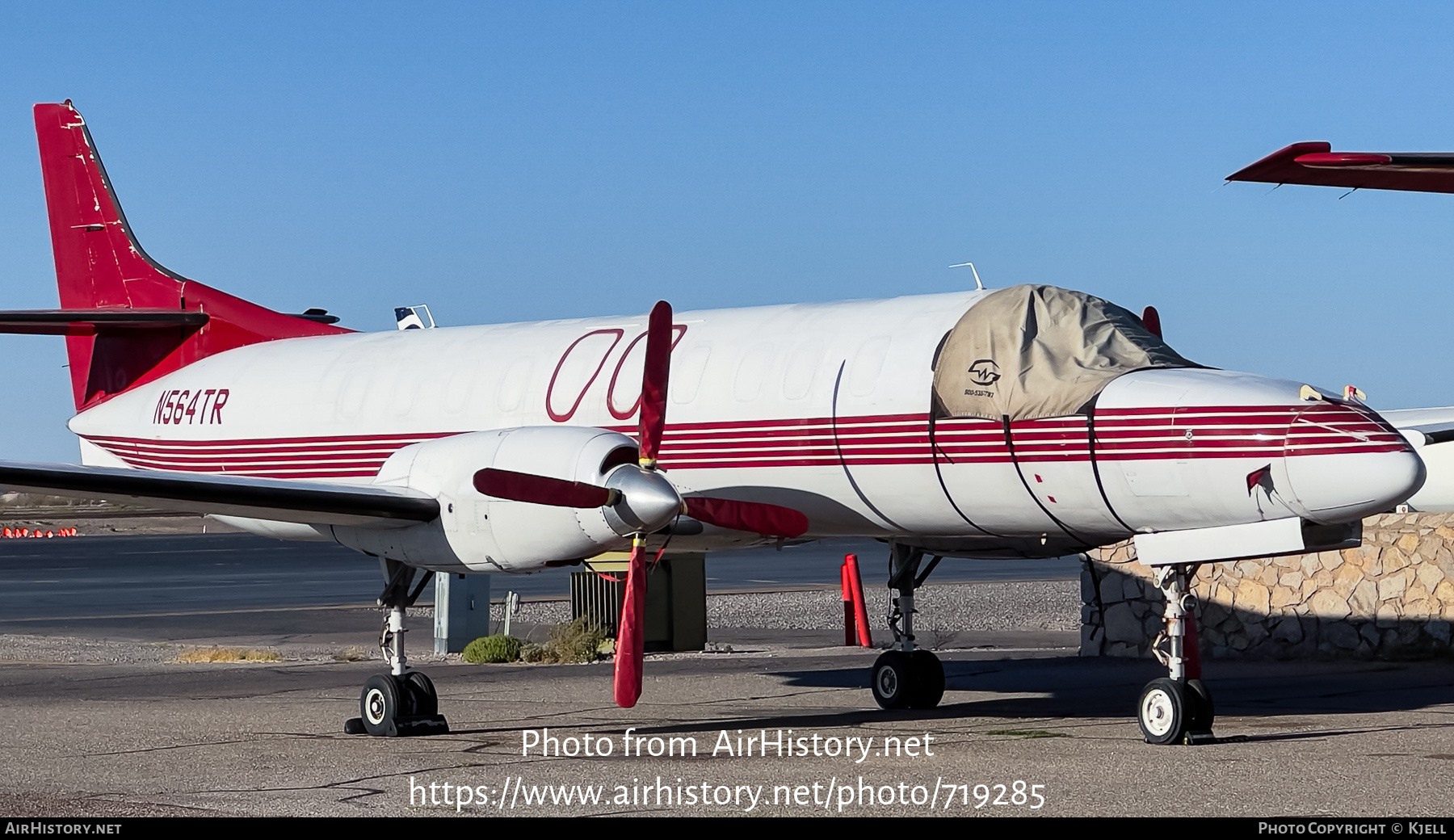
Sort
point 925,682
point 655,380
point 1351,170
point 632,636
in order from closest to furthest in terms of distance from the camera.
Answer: point 1351,170 → point 632,636 → point 655,380 → point 925,682

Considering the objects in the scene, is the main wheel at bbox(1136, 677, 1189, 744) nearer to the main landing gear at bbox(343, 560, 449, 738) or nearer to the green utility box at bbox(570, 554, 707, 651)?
the main landing gear at bbox(343, 560, 449, 738)

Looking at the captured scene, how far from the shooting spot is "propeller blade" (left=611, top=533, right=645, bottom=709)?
39.8 ft

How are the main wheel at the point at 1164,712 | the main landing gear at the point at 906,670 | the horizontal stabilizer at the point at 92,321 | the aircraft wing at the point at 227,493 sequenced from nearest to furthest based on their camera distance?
the main wheel at the point at 1164,712
the aircraft wing at the point at 227,493
the main landing gear at the point at 906,670
the horizontal stabilizer at the point at 92,321

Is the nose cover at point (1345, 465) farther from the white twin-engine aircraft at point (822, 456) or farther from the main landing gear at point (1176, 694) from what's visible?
the main landing gear at point (1176, 694)

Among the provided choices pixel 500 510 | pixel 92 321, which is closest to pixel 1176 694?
pixel 500 510

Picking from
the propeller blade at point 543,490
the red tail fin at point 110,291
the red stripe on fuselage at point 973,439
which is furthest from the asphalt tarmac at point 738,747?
the red tail fin at point 110,291

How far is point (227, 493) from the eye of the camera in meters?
12.8

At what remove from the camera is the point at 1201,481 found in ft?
36.6

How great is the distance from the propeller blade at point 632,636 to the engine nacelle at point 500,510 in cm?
17

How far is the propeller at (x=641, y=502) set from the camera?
1191 centimetres

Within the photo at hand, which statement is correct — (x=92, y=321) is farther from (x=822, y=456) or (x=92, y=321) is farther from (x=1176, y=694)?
(x=1176, y=694)

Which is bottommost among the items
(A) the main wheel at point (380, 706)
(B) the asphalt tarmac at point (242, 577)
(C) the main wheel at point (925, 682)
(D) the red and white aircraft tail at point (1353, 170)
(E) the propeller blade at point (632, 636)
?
(B) the asphalt tarmac at point (242, 577)

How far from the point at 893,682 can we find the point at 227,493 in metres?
6.17

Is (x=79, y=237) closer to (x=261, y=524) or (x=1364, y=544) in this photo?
(x=261, y=524)
